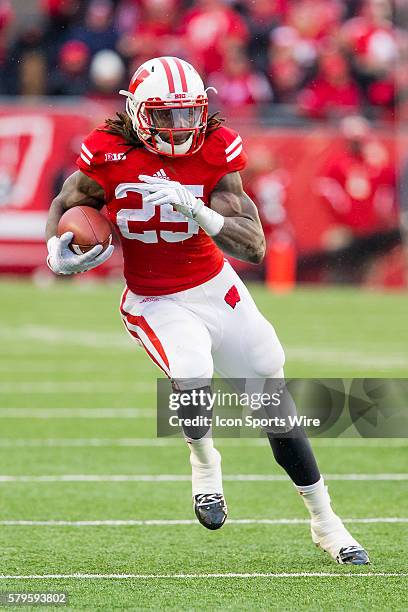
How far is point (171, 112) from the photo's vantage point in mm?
4637

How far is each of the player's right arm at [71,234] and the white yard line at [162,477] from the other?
161 centimetres

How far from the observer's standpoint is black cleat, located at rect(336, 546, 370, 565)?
455cm

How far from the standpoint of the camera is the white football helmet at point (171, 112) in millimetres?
4629

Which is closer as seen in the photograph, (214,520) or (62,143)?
(214,520)

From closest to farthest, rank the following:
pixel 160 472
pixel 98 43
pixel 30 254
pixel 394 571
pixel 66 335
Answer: pixel 394 571, pixel 160 472, pixel 66 335, pixel 30 254, pixel 98 43

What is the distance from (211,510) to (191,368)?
1.59ft

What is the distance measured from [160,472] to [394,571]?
2.14 m

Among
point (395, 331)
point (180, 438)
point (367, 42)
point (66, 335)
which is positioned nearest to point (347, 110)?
point (367, 42)

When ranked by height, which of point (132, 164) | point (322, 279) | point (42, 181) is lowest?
point (322, 279)

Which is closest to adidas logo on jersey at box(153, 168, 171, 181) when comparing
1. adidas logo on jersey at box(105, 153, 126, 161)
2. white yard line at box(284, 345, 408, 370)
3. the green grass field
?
adidas logo on jersey at box(105, 153, 126, 161)

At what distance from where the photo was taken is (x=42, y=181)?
13.6 meters

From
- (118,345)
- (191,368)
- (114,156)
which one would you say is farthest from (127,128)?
(118,345)

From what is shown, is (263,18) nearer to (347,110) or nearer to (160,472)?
(347,110)

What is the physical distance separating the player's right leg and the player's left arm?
12.0 inches
